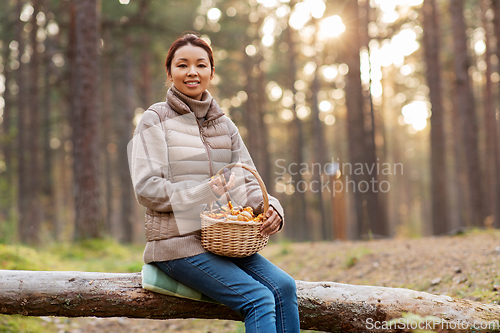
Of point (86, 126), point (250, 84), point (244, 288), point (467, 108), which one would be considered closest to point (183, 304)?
point (244, 288)

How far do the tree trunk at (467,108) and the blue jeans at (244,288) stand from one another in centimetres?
965

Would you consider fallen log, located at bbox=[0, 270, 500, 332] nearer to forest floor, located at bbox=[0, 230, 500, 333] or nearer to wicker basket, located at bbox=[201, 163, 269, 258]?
wicker basket, located at bbox=[201, 163, 269, 258]

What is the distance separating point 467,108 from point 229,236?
10.8m

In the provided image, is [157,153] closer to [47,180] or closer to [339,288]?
[339,288]

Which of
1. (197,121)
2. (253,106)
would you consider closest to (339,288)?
(197,121)

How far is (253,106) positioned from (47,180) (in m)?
11.0

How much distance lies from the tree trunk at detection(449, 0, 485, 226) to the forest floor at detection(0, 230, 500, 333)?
4.58 m

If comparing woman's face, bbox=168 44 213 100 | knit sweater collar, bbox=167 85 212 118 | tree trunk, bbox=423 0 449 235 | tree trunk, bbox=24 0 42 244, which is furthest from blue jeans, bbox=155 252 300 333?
tree trunk, bbox=24 0 42 244

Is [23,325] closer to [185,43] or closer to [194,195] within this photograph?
[194,195]

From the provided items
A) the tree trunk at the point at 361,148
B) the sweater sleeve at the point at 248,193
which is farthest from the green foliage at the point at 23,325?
the tree trunk at the point at 361,148

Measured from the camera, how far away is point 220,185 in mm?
2326

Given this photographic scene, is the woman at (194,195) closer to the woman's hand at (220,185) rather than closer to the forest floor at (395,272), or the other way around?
the woman's hand at (220,185)

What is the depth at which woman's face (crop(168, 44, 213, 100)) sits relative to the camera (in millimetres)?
2641

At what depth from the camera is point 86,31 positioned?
8.80 m
